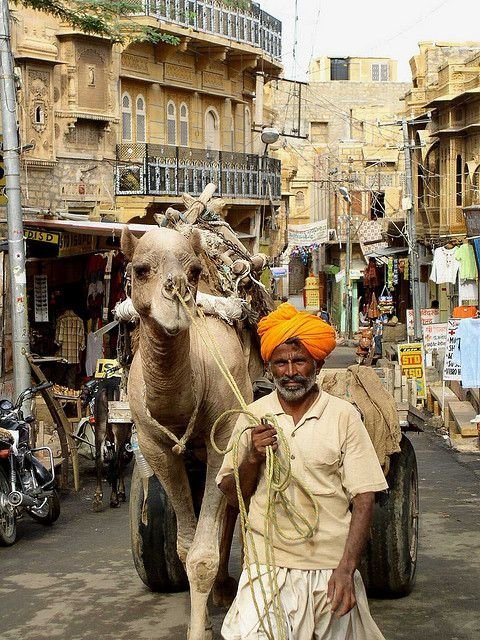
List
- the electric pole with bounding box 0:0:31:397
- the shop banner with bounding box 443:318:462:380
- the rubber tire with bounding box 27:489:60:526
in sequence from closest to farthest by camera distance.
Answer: the rubber tire with bounding box 27:489:60:526, the electric pole with bounding box 0:0:31:397, the shop banner with bounding box 443:318:462:380

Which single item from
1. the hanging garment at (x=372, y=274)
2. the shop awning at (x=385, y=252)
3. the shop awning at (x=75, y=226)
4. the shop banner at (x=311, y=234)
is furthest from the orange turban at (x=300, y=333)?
the shop banner at (x=311, y=234)

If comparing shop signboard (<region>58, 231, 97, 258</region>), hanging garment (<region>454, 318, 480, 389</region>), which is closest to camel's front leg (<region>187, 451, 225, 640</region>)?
shop signboard (<region>58, 231, 97, 258</region>)

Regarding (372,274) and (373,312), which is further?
(372,274)

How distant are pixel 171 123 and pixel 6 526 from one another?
73.1 ft

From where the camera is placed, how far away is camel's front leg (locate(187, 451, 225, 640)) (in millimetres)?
6828

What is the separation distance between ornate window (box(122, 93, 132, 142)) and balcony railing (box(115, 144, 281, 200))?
44.3 inches

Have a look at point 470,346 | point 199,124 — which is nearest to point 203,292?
point 470,346

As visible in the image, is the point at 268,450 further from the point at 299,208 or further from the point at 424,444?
the point at 299,208

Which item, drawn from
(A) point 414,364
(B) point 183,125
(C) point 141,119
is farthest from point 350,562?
(B) point 183,125

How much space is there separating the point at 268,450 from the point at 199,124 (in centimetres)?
2953

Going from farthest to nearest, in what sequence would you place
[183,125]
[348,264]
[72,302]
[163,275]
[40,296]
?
[348,264], [183,125], [72,302], [40,296], [163,275]

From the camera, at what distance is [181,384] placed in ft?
21.6

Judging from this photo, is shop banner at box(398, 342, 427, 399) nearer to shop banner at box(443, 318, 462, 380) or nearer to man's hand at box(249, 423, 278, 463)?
shop banner at box(443, 318, 462, 380)

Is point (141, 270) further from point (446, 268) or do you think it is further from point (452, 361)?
point (446, 268)
